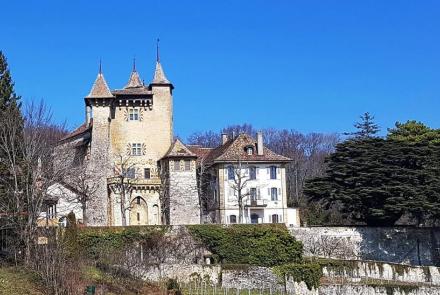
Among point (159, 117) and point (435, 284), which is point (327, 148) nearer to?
point (159, 117)

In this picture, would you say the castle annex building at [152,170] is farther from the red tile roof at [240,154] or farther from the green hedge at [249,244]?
the green hedge at [249,244]

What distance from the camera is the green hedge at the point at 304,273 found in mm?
37575

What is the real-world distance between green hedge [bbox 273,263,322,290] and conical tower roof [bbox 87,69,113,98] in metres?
22.7

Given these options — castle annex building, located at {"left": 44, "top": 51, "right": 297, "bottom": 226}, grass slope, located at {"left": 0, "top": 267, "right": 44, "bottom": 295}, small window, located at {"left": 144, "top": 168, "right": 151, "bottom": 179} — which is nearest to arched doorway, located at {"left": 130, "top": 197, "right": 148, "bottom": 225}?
castle annex building, located at {"left": 44, "top": 51, "right": 297, "bottom": 226}

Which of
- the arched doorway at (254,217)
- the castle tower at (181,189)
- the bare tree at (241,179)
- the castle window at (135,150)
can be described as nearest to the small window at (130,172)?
the castle window at (135,150)

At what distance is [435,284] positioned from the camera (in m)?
40.5

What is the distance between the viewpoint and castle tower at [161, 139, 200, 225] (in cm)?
5394

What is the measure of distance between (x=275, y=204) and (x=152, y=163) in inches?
428

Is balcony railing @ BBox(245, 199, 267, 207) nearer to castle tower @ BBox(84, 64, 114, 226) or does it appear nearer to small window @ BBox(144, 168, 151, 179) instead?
small window @ BBox(144, 168, 151, 179)

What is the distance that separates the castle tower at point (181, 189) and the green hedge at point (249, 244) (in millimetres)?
9759

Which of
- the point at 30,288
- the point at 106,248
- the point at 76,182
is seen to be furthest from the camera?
the point at 76,182

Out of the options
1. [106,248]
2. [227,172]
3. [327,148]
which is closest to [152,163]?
[227,172]

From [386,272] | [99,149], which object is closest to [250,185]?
[99,149]

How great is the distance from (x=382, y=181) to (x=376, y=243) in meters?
4.34
